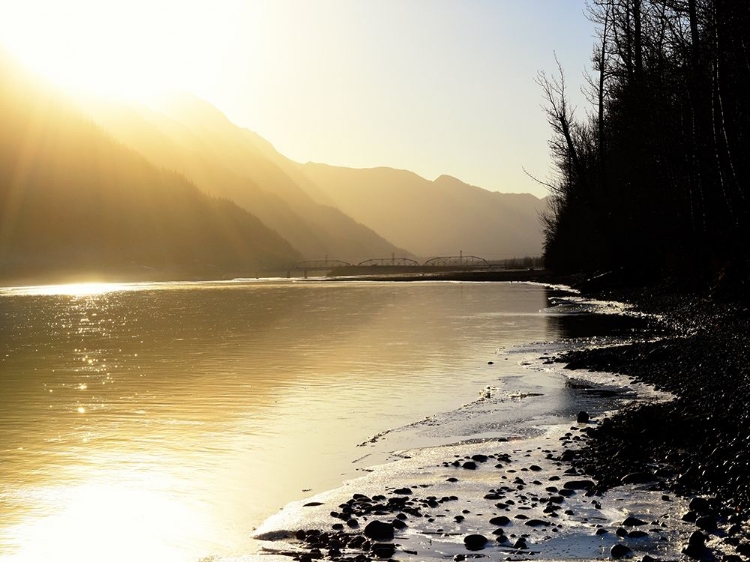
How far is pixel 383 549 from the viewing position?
1053cm

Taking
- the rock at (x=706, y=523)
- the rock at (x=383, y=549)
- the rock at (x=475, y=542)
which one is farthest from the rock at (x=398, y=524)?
the rock at (x=706, y=523)

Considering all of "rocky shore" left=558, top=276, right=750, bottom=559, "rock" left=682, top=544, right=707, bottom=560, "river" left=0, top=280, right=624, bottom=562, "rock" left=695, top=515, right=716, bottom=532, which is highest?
"rocky shore" left=558, top=276, right=750, bottom=559

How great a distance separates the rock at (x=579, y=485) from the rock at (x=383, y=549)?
3.54m

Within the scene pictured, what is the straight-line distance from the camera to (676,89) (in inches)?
1570

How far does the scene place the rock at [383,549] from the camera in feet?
34.1

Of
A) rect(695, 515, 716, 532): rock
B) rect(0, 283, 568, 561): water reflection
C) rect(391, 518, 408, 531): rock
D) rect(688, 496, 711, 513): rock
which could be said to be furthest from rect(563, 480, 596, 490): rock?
rect(0, 283, 568, 561): water reflection

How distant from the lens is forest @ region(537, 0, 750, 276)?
32.1 metres

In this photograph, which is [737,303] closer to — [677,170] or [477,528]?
[677,170]

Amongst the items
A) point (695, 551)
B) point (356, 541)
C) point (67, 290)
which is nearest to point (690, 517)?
point (695, 551)

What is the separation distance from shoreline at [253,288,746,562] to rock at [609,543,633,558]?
0.5 inches

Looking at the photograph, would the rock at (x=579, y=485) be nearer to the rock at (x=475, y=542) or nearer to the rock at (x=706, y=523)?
the rock at (x=706, y=523)

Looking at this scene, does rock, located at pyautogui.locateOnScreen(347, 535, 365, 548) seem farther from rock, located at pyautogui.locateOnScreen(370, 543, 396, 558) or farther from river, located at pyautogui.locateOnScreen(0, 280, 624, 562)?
river, located at pyautogui.locateOnScreen(0, 280, 624, 562)

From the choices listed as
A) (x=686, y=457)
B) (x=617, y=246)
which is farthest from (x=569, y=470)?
(x=617, y=246)

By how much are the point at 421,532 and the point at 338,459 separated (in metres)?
5.30
